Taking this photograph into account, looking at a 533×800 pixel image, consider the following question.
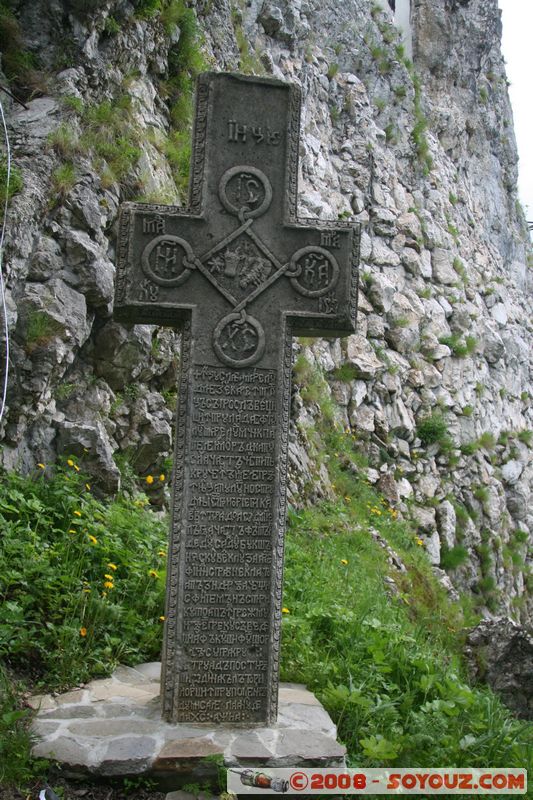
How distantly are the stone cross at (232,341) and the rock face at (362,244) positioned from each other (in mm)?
1735

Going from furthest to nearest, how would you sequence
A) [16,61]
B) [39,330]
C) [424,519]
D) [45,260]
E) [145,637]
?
1. [424,519]
2. [16,61]
3. [45,260]
4. [39,330]
5. [145,637]

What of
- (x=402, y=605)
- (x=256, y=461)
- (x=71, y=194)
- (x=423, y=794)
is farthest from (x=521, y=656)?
(x=71, y=194)

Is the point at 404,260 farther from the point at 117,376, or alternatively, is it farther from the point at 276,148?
the point at 276,148

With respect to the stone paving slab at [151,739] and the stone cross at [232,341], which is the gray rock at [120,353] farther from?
the stone paving slab at [151,739]

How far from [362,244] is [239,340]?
8793mm

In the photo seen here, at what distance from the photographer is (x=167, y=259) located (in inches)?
156

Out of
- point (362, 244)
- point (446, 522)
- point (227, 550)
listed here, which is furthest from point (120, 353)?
point (362, 244)

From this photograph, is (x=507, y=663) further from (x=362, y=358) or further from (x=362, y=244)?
(x=362, y=244)

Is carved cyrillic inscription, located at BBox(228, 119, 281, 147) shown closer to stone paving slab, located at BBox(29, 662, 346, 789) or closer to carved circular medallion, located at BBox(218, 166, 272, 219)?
carved circular medallion, located at BBox(218, 166, 272, 219)

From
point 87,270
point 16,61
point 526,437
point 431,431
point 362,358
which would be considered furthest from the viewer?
point 526,437

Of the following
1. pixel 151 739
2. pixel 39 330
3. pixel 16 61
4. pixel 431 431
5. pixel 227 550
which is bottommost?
pixel 151 739

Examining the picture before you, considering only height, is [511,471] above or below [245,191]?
below

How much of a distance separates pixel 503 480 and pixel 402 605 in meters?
6.78

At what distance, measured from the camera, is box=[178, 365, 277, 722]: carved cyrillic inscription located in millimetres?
3775
